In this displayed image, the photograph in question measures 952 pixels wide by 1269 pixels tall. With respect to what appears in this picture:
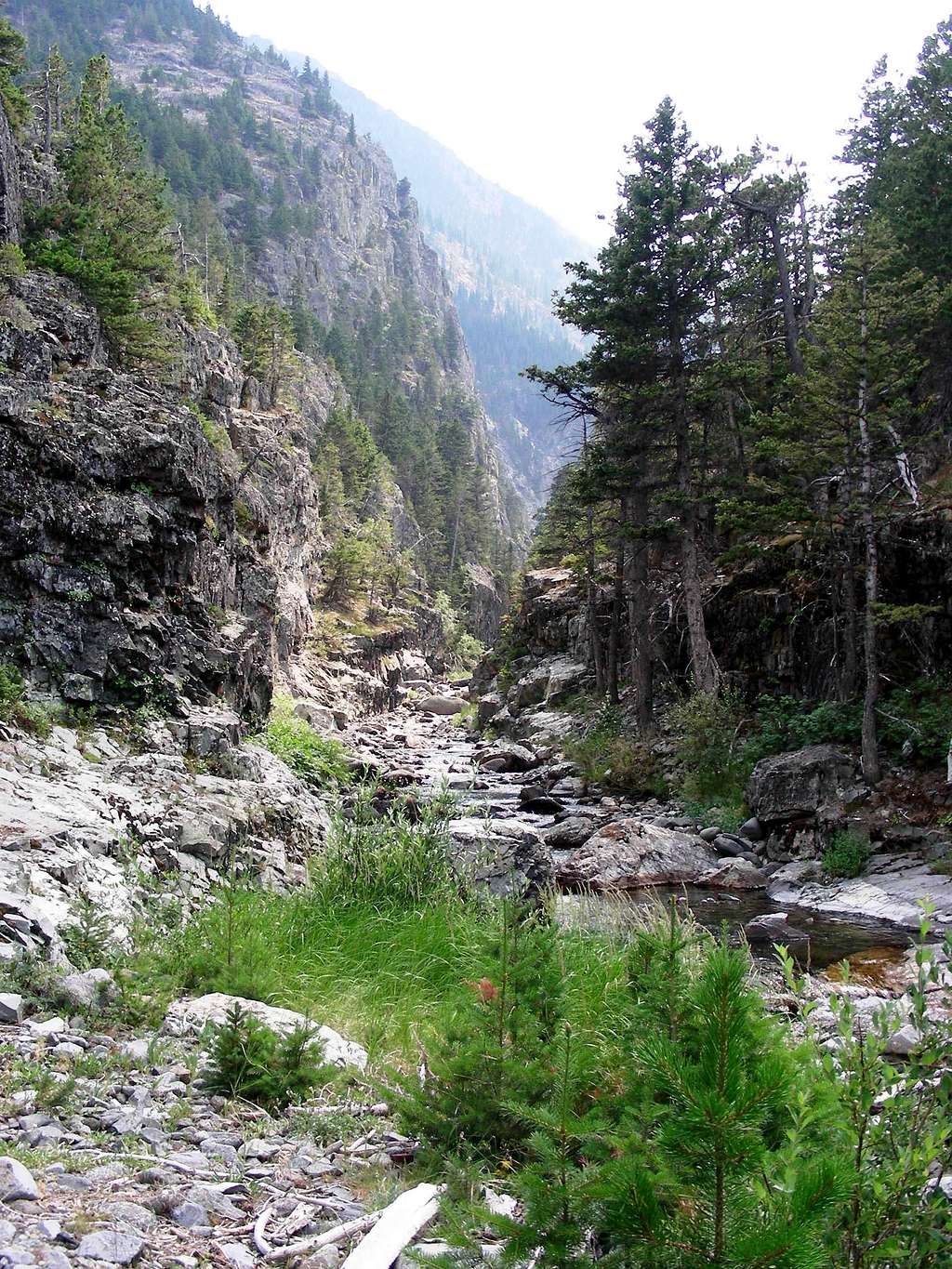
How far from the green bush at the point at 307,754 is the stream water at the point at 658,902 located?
210 centimetres

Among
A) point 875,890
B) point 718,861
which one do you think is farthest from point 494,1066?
point 718,861

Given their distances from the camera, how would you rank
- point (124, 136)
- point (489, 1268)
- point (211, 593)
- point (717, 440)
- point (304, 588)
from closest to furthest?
point (489, 1268) → point (211, 593) → point (717, 440) → point (124, 136) → point (304, 588)

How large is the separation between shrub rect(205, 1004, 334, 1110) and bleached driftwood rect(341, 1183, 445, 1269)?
1161 millimetres

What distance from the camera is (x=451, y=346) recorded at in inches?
5615

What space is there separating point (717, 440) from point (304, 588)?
26.1 m

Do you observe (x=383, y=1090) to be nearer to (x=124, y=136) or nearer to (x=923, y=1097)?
(x=923, y=1097)

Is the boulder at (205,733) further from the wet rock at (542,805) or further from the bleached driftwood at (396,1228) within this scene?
the bleached driftwood at (396,1228)

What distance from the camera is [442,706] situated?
49969mm

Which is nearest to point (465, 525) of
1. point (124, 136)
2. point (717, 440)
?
point (124, 136)

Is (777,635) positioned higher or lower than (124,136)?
lower

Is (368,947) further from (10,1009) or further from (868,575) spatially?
(868,575)

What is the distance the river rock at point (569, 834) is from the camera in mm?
16734

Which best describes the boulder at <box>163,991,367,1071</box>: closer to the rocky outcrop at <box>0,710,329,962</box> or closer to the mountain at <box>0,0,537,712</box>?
the rocky outcrop at <box>0,710,329,962</box>

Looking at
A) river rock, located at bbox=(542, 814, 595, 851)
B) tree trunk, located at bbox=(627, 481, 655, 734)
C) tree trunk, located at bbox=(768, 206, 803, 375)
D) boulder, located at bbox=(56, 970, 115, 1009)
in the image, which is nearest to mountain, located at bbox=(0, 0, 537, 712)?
river rock, located at bbox=(542, 814, 595, 851)
